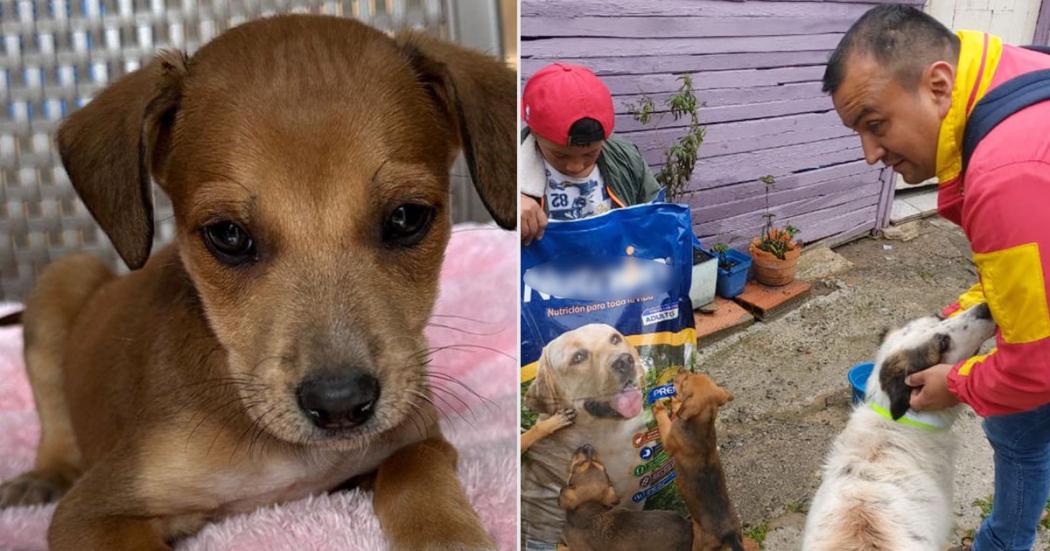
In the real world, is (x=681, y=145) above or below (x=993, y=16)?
below

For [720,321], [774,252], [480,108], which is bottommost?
[720,321]

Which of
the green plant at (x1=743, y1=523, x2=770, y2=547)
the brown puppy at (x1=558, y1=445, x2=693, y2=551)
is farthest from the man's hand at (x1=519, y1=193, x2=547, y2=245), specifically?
the green plant at (x1=743, y1=523, x2=770, y2=547)

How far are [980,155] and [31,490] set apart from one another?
143 centimetres

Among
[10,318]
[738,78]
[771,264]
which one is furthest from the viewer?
[10,318]

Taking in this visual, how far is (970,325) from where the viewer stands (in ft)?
3.60

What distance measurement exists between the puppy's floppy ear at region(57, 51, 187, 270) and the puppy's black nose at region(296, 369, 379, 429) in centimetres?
29

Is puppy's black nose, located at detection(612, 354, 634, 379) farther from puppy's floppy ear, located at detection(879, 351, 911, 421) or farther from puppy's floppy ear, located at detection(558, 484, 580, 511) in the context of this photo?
puppy's floppy ear, located at detection(879, 351, 911, 421)

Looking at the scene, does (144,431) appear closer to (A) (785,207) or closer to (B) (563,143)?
(B) (563,143)

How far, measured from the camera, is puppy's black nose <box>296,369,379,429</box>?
35.0 inches

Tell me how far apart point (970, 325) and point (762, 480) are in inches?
14.7

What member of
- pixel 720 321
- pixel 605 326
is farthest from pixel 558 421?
pixel 720 321

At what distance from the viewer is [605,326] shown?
1.24m

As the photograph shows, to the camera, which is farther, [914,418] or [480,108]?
[914,418]

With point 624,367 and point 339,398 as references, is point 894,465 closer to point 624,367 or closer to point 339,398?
point 624,367
